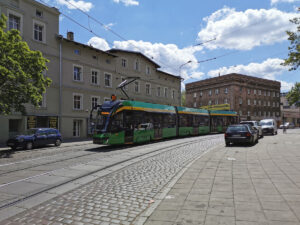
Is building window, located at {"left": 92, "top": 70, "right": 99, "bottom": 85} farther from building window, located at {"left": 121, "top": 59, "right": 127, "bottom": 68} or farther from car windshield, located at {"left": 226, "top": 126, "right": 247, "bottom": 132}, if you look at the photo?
car windshield, located at {"left": 226, "top": 126, "right": 247, "bottom": 132}

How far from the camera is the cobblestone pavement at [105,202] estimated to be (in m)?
4.31

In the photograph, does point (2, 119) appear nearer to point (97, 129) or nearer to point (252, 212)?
point (97, 129)

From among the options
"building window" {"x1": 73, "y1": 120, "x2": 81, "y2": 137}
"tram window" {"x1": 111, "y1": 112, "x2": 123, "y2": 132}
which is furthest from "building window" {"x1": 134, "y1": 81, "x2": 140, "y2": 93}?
"tram window" {"x1": 111, "y1": 112, "x2": 123, "y2": 132}

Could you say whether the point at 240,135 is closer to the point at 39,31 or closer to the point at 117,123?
the point at 117,123

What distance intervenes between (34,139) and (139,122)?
7.49 metres

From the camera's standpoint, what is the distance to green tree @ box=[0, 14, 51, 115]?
1383 centimetres

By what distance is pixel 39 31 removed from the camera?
23.7 meters

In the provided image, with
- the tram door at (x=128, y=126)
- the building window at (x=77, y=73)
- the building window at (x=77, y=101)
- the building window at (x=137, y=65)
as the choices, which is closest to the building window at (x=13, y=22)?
the building window at (x=77, y=73)

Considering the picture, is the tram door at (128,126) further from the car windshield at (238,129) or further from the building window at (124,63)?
the building window at (124,63)

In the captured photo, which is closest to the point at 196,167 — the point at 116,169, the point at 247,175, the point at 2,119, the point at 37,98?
the point at 247,175

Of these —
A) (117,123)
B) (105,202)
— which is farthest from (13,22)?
(105,202)

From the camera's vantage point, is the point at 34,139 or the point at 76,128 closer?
the point at 34,139

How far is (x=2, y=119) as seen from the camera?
20422 mm

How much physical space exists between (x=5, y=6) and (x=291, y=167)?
23.7 meters
